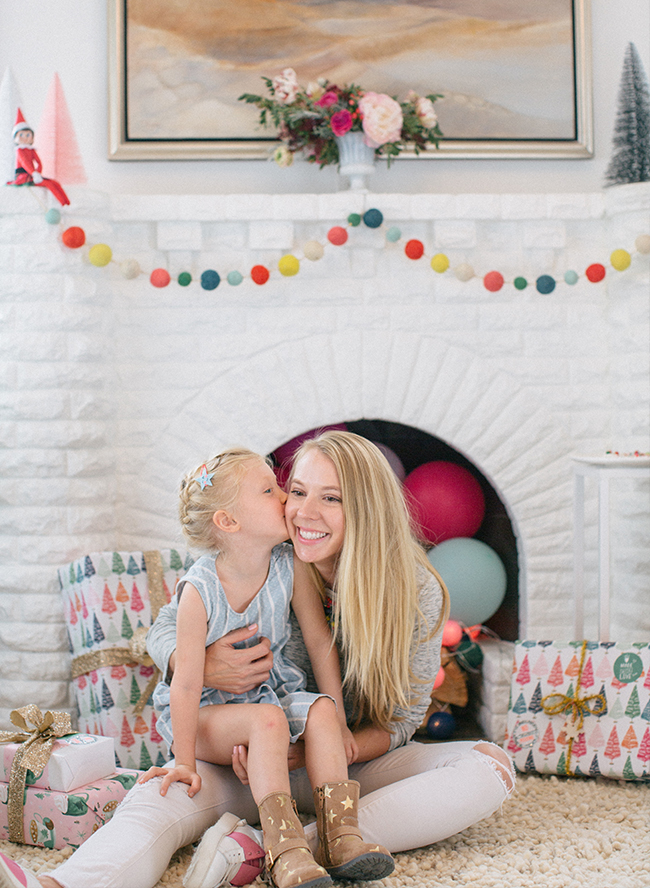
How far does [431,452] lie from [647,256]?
3.07ft

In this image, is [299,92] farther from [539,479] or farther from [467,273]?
[539,479]

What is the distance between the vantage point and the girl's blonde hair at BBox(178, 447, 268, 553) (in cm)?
171

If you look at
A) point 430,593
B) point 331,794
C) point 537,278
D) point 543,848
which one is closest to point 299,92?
point 537,278

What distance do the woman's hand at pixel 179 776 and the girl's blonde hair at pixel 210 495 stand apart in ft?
1.45

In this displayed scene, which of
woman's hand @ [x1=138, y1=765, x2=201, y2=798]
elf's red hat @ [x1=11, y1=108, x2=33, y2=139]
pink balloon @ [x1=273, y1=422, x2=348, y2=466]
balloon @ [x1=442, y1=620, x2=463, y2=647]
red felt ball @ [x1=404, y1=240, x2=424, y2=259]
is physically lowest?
woman's hand @ [x1=138, y1=765, x2=201, y2=798]

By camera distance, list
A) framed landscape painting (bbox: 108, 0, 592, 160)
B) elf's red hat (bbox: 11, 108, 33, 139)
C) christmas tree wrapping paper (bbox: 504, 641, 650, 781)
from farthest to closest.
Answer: framed landscape painting (bbox: 108, 0, 592, 160) → elf's red hat (bbox: 11, 108, 33, 139) → christmas tree wrapping paper (bbox: 504, 641, 650, 781)

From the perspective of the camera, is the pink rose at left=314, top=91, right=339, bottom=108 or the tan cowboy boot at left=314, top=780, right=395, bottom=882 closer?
the tan cowboy boot at left=314, top=780, right=395, bottom=882

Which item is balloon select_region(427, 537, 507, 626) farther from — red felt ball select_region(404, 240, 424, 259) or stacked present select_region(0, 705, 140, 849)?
stacked present select_region(0, 705, 140, 849)

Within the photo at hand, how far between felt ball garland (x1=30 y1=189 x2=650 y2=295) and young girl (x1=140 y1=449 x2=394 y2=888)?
2.79 feet

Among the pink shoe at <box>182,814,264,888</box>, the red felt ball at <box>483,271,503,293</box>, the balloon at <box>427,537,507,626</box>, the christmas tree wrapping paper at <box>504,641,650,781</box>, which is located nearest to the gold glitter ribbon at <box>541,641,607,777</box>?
the christmas tree wrapping paper at <box>504,641,650,781</box>

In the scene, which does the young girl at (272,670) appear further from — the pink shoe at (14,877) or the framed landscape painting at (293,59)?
the framed landscape painting at (293,59)

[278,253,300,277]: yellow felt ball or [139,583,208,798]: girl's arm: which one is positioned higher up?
[278,253,300,277]: yellow felt ball

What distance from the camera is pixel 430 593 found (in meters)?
1.78

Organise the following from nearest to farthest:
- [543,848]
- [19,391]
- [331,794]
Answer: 1. [331,794]
2. [543,848]
3. [19,391]
